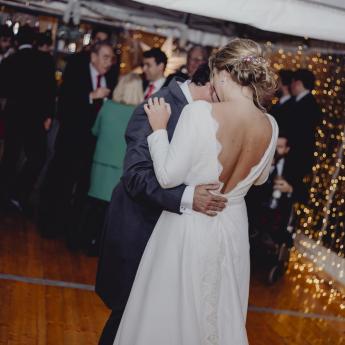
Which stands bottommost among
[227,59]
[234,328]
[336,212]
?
[336,212]

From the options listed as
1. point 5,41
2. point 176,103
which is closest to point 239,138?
point 176,103

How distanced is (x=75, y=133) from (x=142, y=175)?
2888 mm

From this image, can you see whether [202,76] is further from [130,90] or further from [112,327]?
[130,90]

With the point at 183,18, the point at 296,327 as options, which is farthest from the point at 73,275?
the point at 183,18

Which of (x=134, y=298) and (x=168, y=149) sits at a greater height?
(x=168, y=149)

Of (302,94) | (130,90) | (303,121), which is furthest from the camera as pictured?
(302,94)

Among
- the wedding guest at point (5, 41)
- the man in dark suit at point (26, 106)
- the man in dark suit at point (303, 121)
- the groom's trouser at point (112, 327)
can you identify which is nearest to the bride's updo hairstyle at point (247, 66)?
the groom's trouser at point (112, 327)

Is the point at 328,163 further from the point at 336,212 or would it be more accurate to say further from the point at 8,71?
the point at 8,71

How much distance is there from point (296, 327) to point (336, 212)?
6.78 ft

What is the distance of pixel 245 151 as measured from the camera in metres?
2.35

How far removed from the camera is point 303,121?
580cm

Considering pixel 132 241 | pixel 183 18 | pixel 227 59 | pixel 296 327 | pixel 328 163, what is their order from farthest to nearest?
pixel 183 18 → pixel 328 163 → pixel 296 327 → pixel 132 241 → pixel 227 59

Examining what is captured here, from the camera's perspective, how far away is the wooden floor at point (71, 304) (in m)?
3.54

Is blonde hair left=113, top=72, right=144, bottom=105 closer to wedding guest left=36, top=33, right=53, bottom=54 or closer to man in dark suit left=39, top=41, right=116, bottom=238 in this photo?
man in dark suit left=39, top=41, right=116, bottom=238
